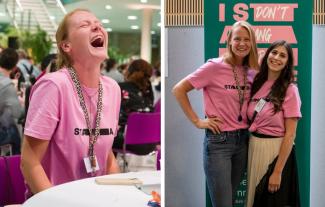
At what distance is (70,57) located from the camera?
54.9 inches

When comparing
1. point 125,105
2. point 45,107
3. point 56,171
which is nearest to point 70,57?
point 45,107

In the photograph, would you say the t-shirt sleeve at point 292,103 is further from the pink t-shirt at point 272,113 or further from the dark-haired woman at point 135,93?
the dark-haired woman at point 135,93

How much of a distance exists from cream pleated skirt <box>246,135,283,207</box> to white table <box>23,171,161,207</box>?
477 millimetres

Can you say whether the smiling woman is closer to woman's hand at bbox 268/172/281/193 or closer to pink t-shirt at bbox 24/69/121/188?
pink t-shirt at bbox 24/69/121/188

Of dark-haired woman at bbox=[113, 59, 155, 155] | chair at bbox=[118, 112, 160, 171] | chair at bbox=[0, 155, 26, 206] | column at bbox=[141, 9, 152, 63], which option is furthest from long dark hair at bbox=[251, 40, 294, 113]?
column at bbox=[141, 9, 152, 63]

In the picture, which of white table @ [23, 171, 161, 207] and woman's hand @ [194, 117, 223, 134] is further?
white table @ [23, 171, 161, 207]

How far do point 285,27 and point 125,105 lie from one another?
3749 mm

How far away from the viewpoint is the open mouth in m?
1.30

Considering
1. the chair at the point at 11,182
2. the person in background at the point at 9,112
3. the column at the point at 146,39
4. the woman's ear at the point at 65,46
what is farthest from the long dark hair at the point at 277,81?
the column at the point at 146,39

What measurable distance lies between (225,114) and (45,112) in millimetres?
766

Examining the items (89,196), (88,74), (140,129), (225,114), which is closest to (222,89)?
(225,114)

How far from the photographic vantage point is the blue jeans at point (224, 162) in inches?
28.9

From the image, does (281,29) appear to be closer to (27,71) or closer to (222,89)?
(222,89)

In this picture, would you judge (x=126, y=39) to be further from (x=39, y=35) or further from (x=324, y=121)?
(x=324, y=121)
